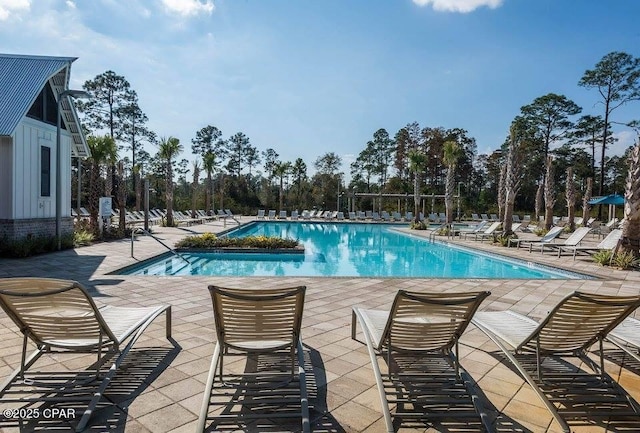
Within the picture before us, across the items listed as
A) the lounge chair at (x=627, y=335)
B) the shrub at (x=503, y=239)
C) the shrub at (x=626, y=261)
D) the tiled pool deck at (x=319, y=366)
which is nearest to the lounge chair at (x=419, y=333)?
the tiled pool deck at (x=319, y=366)

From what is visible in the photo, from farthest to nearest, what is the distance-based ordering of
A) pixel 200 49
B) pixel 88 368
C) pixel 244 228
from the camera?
pixel 244 228, pixel 200 49, pixel 88 368

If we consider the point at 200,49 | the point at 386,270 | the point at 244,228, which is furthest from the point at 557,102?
the point at 200,49

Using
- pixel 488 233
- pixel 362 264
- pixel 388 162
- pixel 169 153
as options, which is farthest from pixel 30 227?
pixel 388 162

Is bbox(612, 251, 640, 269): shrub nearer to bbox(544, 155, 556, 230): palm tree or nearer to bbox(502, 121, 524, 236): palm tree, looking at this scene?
bbox(502, 121, 524, 236): palm tree

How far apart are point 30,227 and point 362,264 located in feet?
29.1

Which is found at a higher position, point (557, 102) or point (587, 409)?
point (557, 102)

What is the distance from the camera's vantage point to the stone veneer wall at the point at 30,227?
30.4 feet

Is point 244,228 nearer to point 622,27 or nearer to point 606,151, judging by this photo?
point 622,27

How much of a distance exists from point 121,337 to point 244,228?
63.1 ft

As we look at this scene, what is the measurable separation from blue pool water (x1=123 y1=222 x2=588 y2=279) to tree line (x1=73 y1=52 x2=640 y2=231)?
304 inches

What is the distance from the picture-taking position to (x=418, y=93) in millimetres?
15570

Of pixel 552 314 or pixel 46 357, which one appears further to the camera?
pixel 46 357

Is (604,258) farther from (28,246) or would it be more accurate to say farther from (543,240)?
(28,246)

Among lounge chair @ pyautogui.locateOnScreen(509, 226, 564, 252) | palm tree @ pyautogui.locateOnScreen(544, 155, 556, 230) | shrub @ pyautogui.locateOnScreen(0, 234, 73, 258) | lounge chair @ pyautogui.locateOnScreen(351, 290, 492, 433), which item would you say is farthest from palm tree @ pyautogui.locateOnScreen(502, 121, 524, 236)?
shrub @ pyautogui.locateOnScreen(0, 234, 73, 258)
